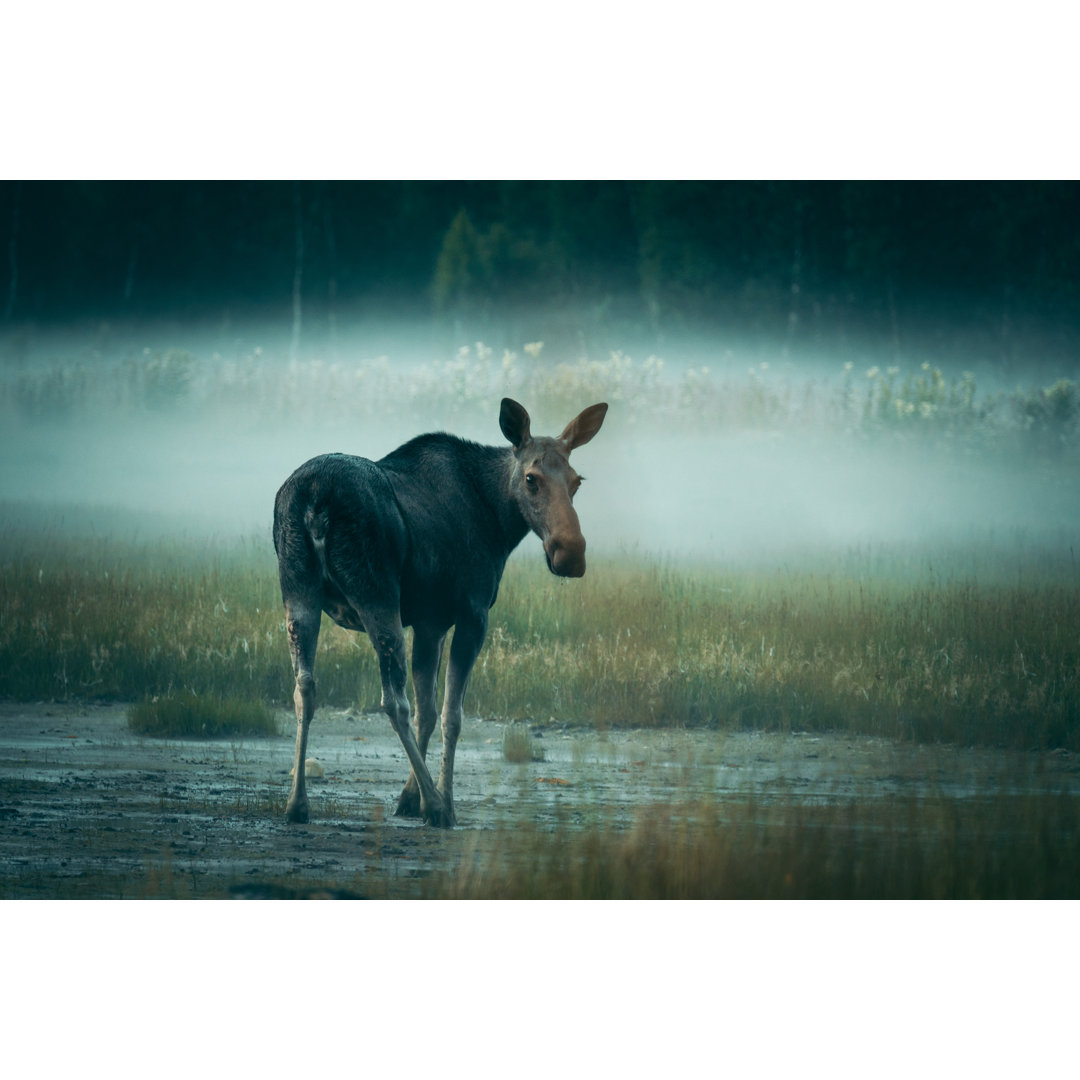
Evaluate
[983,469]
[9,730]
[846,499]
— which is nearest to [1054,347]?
[983,469]

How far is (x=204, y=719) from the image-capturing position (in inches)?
241

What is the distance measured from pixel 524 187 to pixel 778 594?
99.4 inches

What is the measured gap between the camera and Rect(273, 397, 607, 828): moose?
500 cm

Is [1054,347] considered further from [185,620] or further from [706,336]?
[185,620]

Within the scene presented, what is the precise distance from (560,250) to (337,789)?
3.02 m

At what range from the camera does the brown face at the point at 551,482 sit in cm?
509

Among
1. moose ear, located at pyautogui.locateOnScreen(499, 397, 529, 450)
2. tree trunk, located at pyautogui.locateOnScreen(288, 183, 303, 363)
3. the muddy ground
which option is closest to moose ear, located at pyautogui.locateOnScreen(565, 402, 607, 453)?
moose ear, located at pyautogui.locateOnScreen(499, 397, 529, 450)

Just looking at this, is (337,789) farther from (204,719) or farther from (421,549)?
(421,549)

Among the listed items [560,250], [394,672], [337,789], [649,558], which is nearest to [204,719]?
[337,789]

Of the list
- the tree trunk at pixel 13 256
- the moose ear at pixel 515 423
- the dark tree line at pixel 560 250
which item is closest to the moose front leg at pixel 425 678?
the moose ear at pixel 515 423

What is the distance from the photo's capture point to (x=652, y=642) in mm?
6316

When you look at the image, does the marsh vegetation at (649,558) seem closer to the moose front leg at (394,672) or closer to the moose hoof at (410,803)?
the moose hoof at (410,803)

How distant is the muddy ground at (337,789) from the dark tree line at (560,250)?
2.24m

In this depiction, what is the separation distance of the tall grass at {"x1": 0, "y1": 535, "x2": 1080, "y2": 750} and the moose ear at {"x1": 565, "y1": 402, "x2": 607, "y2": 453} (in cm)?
103
